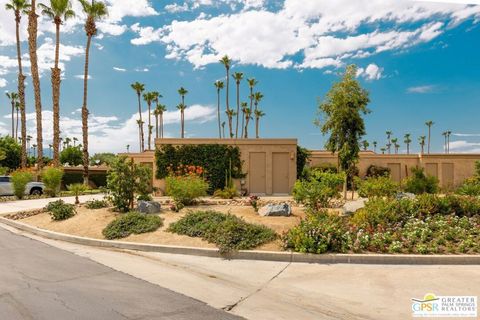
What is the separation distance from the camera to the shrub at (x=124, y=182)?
12.2 metres

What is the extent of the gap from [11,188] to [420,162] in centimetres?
2844

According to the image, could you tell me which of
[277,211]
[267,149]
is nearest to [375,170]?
[267,149]

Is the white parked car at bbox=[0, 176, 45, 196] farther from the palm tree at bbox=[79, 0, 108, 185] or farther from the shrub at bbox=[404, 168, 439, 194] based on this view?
the shrub at bbox=[404, 168, 439, 194]

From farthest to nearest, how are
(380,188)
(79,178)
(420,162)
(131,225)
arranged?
(79,178) < (420,162) < (380,188) < (131,225)

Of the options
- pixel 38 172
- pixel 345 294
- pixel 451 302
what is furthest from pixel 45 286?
pixel 38 172

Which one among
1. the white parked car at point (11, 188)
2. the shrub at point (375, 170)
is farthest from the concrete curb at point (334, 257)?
the shrub at point (375, 170)

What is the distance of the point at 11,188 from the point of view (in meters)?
23.5

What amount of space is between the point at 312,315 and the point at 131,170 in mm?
8954

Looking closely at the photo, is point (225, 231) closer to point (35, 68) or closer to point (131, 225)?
point (131, 225)

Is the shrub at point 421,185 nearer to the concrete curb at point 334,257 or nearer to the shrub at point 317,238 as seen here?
the shrub at point 317,238

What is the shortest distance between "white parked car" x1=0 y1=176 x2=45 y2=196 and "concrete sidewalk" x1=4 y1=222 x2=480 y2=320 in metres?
18.7

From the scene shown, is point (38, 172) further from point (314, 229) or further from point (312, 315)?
point (312, 315)

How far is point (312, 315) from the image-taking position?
4.73 meters

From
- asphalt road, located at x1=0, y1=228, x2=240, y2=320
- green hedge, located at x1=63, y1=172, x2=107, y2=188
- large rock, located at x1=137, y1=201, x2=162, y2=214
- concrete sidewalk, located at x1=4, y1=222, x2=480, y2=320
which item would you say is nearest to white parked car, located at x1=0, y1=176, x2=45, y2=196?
green hedge, located at x1=63, y1=172, x2=107, y2=188
